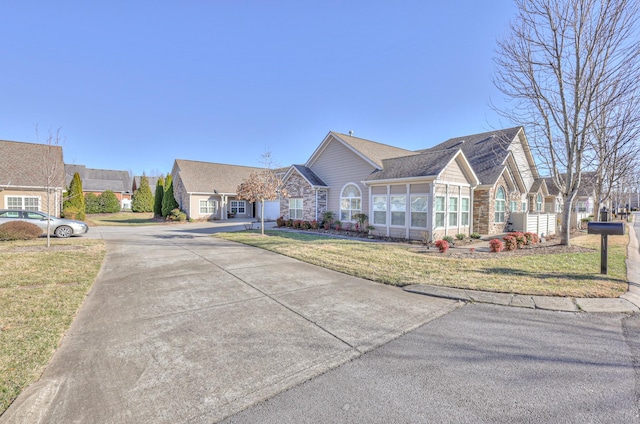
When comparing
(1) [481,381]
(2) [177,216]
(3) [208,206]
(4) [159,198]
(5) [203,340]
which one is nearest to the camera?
(1) [481,381]

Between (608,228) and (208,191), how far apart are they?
28.6 m

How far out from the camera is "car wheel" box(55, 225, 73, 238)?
1421 centimetres

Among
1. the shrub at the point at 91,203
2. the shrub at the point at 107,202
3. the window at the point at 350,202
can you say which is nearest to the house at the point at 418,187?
the window at the point at 350,202

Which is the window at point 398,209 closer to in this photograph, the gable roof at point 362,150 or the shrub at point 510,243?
the gable roof at point 362,150

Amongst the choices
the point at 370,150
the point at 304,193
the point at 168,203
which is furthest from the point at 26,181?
the point at 370,150

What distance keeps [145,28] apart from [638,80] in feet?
65.1

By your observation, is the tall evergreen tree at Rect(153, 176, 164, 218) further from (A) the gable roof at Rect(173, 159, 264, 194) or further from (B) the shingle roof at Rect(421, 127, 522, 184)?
(B) the shingle roof at Rect(421, 127, 522, 184)

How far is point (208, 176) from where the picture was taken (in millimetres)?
30641

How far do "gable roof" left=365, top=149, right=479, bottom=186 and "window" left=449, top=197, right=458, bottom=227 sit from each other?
6.35 feet

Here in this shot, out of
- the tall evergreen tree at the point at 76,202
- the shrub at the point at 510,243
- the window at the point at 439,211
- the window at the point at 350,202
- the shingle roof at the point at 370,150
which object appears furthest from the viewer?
the tall evergreen tree at the point at 76,202

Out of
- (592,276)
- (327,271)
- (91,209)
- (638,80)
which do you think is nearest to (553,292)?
(592,276)

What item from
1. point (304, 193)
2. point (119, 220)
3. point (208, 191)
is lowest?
point (119, 220)

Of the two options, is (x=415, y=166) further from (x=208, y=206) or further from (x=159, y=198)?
(x=159, y=198)

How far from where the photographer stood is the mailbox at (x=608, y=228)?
22.0ft
